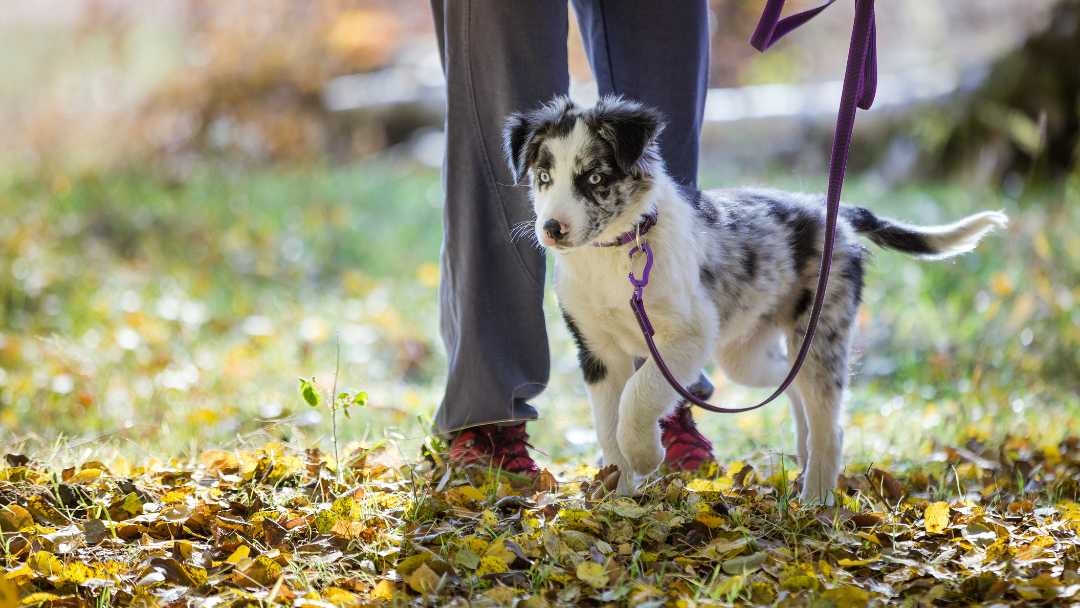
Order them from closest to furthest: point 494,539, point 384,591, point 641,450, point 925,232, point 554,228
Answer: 1. point 384,591
2. point 494,539
3. point 554,228
4. point 641,450
5. point 925,232

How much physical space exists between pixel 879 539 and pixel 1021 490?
0.90 metres

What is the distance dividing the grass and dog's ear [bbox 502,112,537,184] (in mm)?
1121

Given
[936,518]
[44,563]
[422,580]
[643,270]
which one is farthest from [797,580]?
[44,563]

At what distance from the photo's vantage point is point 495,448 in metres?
3.77

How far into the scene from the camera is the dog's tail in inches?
152

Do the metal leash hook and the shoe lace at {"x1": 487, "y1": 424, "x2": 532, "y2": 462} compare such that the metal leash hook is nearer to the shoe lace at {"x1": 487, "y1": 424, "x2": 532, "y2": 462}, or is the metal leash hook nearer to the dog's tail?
the shoe lace at {"x1": 487, "y1": 424, "x2": 532, "y2": 462}

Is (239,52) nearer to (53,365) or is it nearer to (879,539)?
(53,365)

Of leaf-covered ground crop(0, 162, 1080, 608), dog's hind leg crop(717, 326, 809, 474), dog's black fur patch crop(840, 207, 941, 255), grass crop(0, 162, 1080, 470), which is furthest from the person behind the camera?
grass crop(0, 162, 1080, 470)

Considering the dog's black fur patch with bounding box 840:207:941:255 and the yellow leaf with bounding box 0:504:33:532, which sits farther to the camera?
the dog's black fur patch with bounding box 840:207:941:255

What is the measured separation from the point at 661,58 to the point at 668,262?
2.81 feet

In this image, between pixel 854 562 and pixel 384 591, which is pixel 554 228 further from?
pixel 854 562

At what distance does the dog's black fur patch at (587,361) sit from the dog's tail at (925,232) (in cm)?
113

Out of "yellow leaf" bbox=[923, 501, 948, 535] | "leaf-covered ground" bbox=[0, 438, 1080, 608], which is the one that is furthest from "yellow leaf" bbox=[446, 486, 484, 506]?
"yellow leaf" bbox=[923, 501, 948, 535]

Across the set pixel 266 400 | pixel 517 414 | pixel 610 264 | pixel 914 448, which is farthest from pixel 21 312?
pixel 914 448
